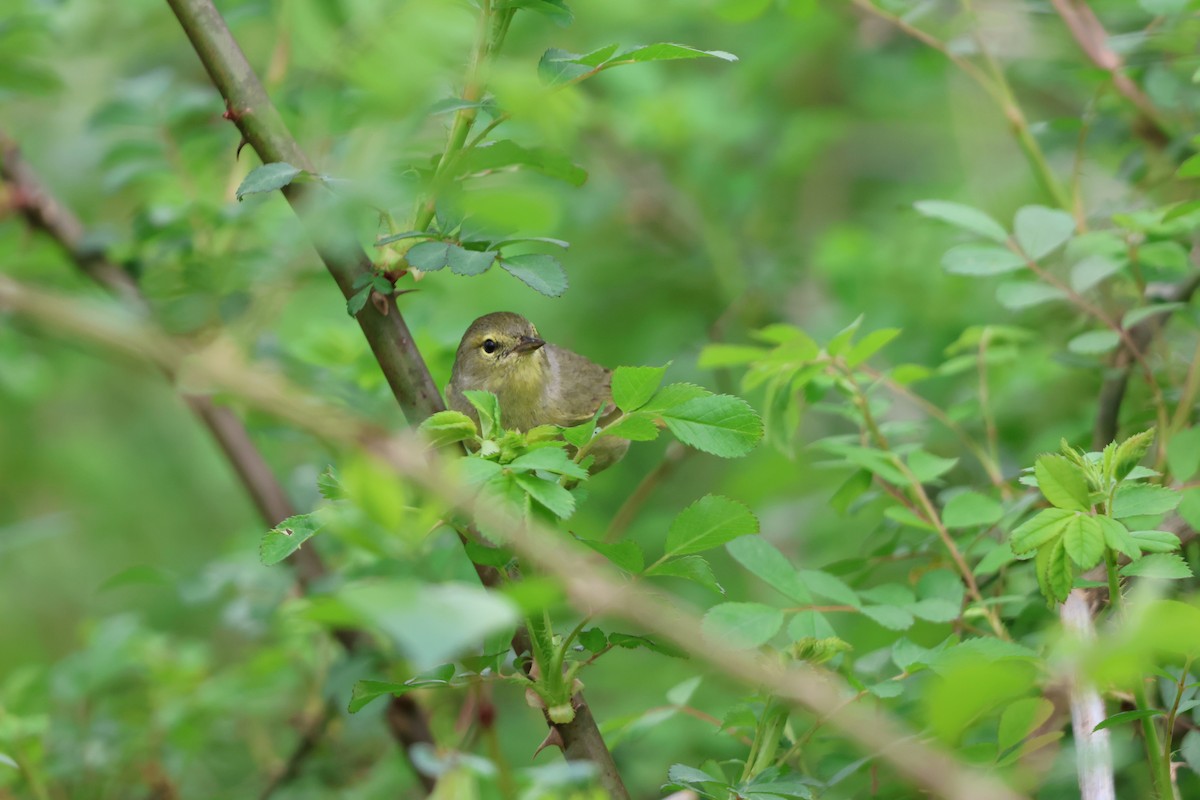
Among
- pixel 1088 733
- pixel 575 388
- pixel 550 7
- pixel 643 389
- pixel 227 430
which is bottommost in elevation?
pixel 1088 733

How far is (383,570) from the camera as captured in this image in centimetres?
219

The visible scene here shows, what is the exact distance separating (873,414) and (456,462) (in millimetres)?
918

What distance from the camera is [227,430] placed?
105 inches

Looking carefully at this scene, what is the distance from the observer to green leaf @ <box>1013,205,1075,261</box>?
2045mm

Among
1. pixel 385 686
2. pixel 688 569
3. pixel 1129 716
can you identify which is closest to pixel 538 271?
pixel 688 569

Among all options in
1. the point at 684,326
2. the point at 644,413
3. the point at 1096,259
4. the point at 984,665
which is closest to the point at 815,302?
the point at 684,326

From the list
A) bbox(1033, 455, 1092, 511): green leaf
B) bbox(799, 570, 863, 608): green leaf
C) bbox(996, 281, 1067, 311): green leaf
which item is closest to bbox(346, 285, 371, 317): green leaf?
bbox(799, 570, 863, 608): green leaf

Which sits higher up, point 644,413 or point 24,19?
point 24,19

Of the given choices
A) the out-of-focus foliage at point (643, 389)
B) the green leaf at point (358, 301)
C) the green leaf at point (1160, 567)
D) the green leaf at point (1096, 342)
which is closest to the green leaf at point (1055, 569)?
the out-of-focus foliage at point (643, 389)

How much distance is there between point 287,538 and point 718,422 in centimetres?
55

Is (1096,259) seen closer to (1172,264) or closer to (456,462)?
(1172,264)

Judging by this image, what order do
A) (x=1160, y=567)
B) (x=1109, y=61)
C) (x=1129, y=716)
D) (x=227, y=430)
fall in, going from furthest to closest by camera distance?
(x=227, y=430) < (x=1109, y=61) < (x=1160, y=567) < (x=1129, y=716)

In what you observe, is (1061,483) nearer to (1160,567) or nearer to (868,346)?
(1160,567)

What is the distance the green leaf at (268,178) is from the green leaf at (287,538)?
405 millimetres
